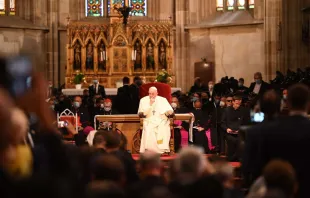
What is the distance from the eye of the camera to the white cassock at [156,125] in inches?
572

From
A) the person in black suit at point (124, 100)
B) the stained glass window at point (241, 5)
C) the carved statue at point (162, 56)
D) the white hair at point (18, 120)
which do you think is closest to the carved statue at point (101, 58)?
the carved statue at point (162, 56)

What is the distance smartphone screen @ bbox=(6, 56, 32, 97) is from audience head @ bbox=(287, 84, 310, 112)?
2064 mm

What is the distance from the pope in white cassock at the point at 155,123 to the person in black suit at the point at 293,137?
809 centimetres

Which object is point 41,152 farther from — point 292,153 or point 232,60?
point 232,60

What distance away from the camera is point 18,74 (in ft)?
18.0

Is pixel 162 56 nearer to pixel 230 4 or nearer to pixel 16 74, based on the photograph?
pixel 230 4

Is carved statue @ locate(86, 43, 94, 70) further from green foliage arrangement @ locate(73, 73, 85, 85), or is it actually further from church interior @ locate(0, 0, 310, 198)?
green foliage arrangement @ locate(73, 73, 85, 85)

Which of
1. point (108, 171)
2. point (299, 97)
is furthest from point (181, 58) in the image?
point (108, 171)

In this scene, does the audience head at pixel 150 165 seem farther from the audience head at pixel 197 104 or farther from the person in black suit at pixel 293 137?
the audience head at pixel 197 104

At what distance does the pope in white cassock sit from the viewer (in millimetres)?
14523

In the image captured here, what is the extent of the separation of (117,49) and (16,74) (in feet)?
60.6

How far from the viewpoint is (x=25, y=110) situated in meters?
5.84

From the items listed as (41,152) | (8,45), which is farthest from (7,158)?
(8,45)

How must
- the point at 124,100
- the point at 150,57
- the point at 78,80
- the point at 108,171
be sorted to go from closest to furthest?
the point at 108,171 < the point at 124,100 < the point at 78,80 < the point at 150,57
